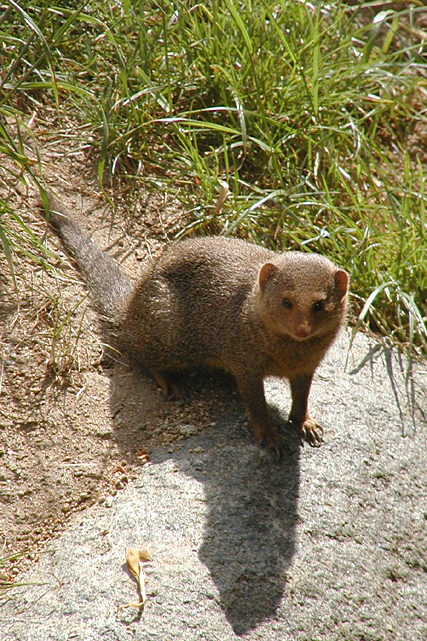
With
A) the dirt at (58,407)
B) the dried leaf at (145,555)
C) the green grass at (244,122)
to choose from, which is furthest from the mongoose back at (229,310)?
the dried leaf at (145,555)

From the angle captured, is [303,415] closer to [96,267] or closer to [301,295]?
[301,295]

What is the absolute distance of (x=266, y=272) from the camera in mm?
3342

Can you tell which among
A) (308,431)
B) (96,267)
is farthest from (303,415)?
(96,267)

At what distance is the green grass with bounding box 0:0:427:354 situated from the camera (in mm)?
4496

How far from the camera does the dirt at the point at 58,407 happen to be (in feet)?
10.6

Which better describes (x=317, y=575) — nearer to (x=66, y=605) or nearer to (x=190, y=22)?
(x=66, y=605)

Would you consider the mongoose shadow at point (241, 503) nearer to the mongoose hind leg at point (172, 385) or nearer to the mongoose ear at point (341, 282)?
the mongoose hind leg at point (172, 385)

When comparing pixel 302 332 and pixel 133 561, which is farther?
pixel 302 332

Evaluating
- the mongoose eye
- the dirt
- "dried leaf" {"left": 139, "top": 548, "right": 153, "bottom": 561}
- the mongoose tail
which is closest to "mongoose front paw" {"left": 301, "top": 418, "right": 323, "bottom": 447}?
the dirt

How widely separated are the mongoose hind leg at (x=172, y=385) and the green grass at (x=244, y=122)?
3.42ft

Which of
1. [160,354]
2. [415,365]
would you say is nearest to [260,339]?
[160,354]

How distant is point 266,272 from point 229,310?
446 mm

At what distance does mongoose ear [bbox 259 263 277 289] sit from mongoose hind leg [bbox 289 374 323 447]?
19.7 inches

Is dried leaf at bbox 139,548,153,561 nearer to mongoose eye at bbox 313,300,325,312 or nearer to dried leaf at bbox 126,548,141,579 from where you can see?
dried leaf at bbox 126,548,141,579
